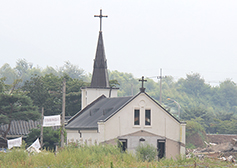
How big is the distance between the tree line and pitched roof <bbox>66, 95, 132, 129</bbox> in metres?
9.54

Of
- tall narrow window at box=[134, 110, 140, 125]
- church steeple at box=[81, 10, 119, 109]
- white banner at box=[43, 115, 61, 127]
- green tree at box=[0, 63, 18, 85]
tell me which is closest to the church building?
tall narrow window at box=[134, 110, 140, 125]

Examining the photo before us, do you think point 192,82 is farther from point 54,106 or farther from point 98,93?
point 98,93

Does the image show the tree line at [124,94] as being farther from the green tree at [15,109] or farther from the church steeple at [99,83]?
the church steeple at [99,83]

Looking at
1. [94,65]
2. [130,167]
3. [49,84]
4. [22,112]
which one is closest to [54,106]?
[49,84]

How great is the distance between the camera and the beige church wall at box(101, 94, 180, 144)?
133 ft

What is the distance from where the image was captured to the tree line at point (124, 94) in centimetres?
6750

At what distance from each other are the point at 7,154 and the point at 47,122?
1253 cm

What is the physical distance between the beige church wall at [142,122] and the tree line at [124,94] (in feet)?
61.4

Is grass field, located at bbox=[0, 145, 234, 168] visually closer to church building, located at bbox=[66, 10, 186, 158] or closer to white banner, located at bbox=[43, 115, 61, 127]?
white banner, located at bbox=[43, 115, 61, 127]

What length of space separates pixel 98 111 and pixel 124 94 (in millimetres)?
126318

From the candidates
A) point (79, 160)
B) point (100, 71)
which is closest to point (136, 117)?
point (100, 71)

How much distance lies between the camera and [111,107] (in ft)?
142

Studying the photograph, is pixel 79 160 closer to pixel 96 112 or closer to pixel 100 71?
pixel 96 112

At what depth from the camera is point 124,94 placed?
565 feet
